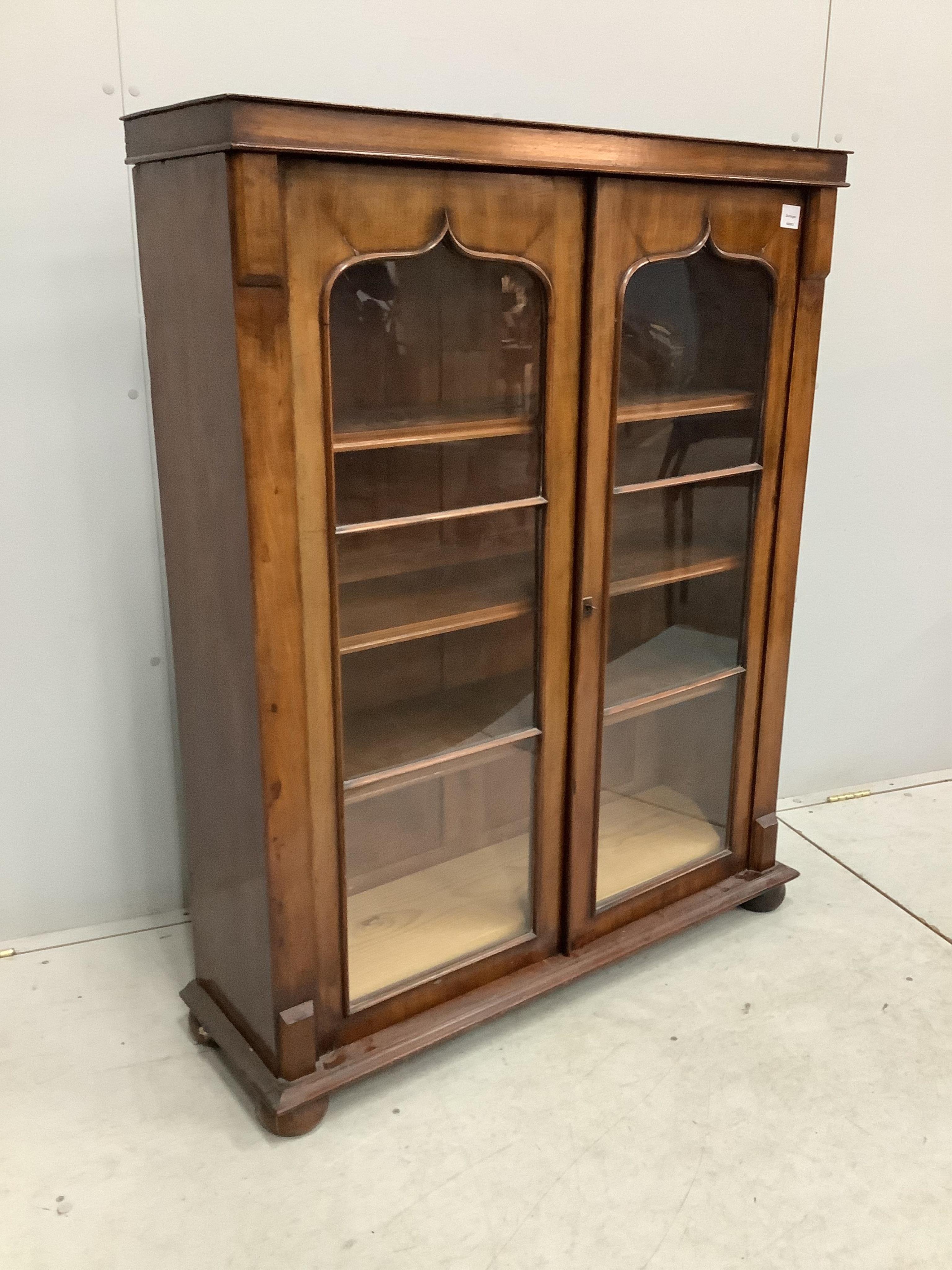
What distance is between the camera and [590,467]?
185 centimetres

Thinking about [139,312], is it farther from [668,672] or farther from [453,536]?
[668,672]

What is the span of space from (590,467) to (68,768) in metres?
1.23

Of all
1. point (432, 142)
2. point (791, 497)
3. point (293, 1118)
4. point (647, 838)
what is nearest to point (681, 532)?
point (791, 497)

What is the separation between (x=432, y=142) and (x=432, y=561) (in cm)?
65

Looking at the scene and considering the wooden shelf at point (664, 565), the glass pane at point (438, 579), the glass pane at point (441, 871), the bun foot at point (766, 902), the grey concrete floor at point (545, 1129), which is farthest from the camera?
the bun foot at point (766, 902)

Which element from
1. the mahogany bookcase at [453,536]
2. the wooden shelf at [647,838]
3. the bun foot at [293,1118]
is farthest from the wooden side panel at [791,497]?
the bun foot at [293,1118]

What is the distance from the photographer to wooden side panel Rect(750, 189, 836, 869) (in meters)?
2.02

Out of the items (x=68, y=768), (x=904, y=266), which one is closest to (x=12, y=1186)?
(x=68, y=768)

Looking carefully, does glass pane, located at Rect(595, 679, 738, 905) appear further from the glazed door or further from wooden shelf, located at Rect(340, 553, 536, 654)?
wooden shelf, located at Rect(340, 553, 536, 654)

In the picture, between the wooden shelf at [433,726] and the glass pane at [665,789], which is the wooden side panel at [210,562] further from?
the glass pane at [665,789]

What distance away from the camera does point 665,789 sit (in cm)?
236

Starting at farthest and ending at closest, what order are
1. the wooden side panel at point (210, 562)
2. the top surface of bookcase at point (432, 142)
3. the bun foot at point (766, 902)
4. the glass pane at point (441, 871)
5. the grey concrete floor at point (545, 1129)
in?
the bun foot at point (766, 902) → the glass pane at point (441, 871) → the grey concrete floor at point (545, 1129) → the wooden side panel at point (210, 562) → the top surface of bookcase at point (432, 142)

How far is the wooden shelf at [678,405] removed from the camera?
6.35ft

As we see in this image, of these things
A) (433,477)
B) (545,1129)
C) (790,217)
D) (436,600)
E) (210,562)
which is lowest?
(545,1129)
